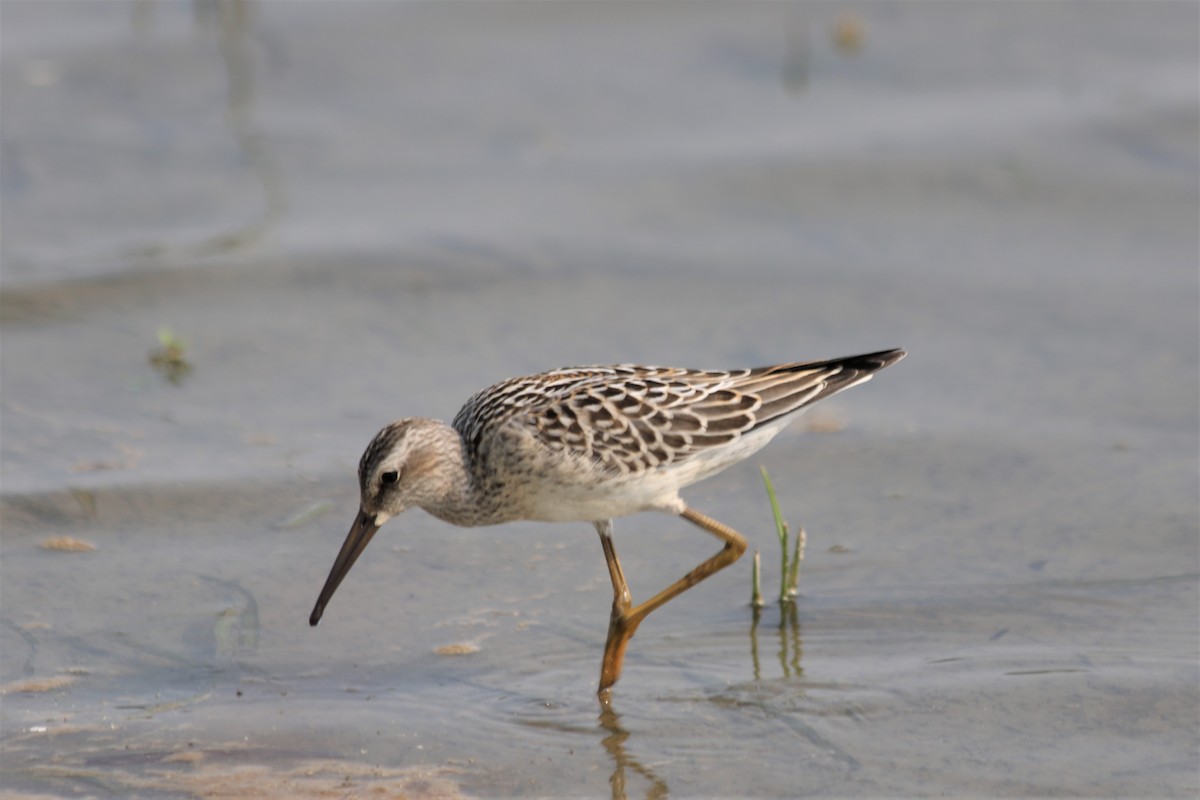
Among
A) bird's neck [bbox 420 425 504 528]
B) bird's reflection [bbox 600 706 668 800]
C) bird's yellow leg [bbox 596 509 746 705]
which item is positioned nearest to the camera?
bird's reflection [bbox 600 706 668 800]

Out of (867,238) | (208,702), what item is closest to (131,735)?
(208,702)

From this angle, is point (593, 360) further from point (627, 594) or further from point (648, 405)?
point (648, 405)

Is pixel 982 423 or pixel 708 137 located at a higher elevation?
pixel 708 137

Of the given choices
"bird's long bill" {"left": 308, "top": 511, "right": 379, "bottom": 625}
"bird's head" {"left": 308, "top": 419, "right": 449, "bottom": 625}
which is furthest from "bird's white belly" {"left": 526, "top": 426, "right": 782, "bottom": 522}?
"bird's long bill" {"left": 308, "top": 511, "right": 379, "bottom": 625}

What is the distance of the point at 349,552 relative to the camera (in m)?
7.16

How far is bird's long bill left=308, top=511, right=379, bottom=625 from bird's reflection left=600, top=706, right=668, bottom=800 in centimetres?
121

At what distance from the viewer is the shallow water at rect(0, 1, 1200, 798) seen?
6961 mm

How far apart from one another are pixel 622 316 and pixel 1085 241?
3267mm

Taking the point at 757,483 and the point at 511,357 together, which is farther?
the point at 511,357

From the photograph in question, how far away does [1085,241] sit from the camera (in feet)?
37.9

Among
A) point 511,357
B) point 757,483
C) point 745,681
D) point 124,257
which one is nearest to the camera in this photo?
point 745,681

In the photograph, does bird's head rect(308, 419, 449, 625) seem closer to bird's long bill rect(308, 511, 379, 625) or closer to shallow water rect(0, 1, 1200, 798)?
bird's long bill rect(308, 511, 379, 625)

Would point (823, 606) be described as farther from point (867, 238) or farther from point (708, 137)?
point (708, 137)

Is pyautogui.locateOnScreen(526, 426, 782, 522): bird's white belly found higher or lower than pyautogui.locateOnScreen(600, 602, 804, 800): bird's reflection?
higher
